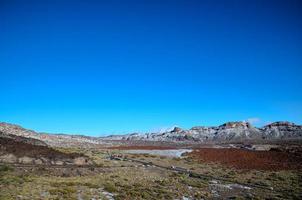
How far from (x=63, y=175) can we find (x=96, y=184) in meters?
4.60

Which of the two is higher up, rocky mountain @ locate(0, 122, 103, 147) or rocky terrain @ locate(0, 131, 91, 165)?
rocky mountain @ locate(0, 122, 103, 147)

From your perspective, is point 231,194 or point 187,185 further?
point 187,185

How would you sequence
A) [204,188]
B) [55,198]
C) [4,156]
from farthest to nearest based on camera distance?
[4,156] → [204,188] → [55,198]

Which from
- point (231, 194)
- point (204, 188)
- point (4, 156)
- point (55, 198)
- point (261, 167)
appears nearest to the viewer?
point (55, 198)

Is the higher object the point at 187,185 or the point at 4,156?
the point at 4,156

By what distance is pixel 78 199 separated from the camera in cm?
2000

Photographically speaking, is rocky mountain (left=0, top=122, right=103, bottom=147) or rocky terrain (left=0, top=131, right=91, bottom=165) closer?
rocky terrain (left=0, top=131, right=91, bottom=165)

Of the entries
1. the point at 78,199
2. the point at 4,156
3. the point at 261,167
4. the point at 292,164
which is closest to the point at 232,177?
the point at 261,167

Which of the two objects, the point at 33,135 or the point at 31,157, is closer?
the point at 31,157

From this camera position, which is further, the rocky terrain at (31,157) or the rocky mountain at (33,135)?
the rocky mountain at (33,135)

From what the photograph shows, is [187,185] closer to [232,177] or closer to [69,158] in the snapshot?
[232,177]

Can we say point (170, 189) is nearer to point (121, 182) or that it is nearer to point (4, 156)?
point (121, 182)

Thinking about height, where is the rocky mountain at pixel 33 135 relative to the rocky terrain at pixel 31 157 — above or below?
above

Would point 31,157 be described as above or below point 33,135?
below
